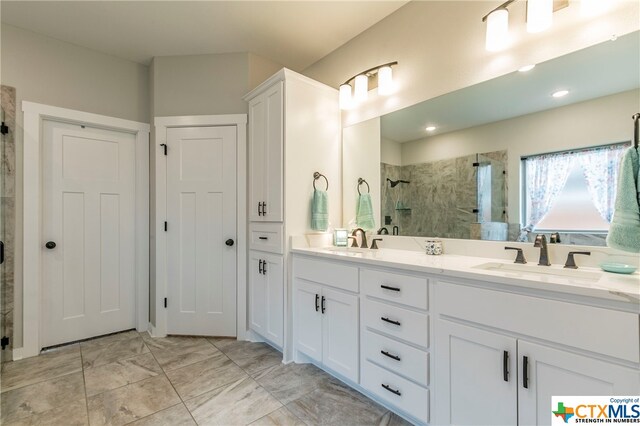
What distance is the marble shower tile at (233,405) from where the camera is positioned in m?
1.60

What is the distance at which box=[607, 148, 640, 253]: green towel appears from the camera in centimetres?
113

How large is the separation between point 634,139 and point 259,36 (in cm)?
260

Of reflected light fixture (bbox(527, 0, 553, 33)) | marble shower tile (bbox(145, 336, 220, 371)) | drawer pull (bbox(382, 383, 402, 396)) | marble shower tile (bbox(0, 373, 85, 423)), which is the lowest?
marble shower tile (bbox(145, 336, 220, 371))

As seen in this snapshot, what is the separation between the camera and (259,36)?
8.32ft

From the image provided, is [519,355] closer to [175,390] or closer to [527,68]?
[527,68]

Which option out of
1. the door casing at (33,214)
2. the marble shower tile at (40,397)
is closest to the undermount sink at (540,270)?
the marble shower tile at (40,397)

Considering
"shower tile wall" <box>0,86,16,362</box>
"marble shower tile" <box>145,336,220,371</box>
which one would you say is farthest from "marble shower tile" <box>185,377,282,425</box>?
"shower tile wall" <box>0,86,16,362</box>

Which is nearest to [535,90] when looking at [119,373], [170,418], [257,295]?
[257,295]

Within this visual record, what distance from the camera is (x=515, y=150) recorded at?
163 centimetres

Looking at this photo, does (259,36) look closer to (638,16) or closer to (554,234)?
(638,16)

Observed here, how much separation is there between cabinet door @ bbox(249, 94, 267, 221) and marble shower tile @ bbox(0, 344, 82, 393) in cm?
177

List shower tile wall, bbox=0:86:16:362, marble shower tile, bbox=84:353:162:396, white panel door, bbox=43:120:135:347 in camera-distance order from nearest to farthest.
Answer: marble shower tile, bbox=84:353:162:396, shower tile wall, bbox=0:86:16:362, white panel door, bbox=43:120:135:347

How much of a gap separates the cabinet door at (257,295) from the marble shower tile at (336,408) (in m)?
0.81

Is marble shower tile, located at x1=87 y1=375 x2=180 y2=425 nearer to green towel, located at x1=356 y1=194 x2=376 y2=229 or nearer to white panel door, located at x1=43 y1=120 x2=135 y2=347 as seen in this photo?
white panel door, located at x1=43 y1=120 x2=135 y2=347
